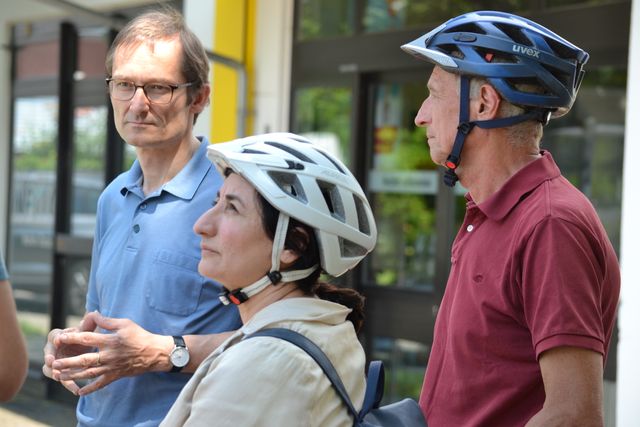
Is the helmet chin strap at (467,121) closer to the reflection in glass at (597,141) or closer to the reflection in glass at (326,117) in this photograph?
the reflection in glass at (597,141)

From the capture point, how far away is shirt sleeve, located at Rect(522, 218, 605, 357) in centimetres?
172

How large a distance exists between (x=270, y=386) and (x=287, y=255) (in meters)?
0.39

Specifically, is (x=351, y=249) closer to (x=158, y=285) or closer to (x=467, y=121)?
(x=467, y=121)

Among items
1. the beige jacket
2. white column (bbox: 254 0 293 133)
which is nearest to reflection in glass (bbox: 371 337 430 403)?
white column (bbox: 254 0 293 133)

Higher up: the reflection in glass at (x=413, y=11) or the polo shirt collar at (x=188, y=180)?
the reflection in glass at (x=413, y=11)

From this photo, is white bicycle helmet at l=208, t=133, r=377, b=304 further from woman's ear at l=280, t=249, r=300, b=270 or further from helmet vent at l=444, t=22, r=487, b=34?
helmet vent at l=444, t=22, r=487, b=34

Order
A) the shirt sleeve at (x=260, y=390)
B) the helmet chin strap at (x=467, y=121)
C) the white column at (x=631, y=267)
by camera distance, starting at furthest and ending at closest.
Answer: the white column at (x=631, y=267) → the helmet chin strap at (x=467, y=121) → the shirt sleeve at (x=260, y=390)

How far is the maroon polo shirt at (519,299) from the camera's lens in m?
1.74

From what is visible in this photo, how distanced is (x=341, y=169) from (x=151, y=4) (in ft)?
19.6

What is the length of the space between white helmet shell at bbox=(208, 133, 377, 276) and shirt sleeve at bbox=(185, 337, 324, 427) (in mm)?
356

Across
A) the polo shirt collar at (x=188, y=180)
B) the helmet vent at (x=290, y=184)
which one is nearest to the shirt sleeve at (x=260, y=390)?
the helmet vent at (x=290, y=184)

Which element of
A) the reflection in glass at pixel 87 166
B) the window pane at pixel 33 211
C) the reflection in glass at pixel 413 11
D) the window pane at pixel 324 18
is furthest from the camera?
the window pane at pixel 33 211

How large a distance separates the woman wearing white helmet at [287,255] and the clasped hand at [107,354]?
13.2 inches

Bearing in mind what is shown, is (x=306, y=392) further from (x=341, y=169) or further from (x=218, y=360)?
(x=341, y=169)
